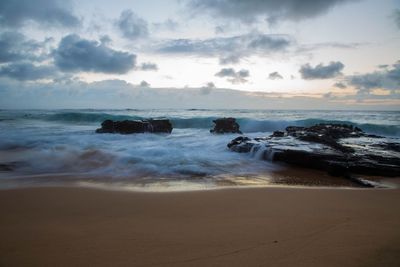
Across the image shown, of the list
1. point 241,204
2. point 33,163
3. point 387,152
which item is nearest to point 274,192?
point 241,204

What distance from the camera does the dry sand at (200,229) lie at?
2.31 metres

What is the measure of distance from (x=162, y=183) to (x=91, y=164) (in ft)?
10.6

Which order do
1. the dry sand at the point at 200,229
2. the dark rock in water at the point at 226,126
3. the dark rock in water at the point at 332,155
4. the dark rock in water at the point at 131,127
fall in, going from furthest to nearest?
the dark rock in water at the point at 226,126 < the dark rock in water at the point at 131,127 < the dark rock in water at the point at 332,155 < the dry sand at the point at 200,229

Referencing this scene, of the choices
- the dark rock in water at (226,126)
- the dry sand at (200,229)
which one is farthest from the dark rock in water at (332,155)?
the dark rock in water at (226,126)

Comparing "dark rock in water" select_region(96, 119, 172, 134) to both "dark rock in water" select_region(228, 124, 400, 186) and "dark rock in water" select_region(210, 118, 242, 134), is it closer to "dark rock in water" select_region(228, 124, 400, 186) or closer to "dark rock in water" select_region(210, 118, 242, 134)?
"dark rock in water" select_region(210, 118, 242, 134)

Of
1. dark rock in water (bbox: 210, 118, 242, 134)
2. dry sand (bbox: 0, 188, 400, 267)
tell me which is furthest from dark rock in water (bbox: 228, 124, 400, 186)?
dark rock in water (bbox: 210, 118, 242, 134)

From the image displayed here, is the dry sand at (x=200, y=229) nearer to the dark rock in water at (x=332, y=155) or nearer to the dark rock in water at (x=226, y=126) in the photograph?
the dark rock in water at (x=332, y=155)

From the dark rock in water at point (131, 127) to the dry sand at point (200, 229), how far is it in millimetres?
13548

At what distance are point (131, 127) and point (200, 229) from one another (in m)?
15.9

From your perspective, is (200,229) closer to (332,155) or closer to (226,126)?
(332,155)

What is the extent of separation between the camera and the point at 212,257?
2.32 m

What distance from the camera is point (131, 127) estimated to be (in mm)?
18234

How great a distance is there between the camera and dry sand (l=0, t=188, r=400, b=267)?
7.59ft

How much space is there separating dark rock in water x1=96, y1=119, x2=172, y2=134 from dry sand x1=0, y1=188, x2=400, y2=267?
13.5 meters
